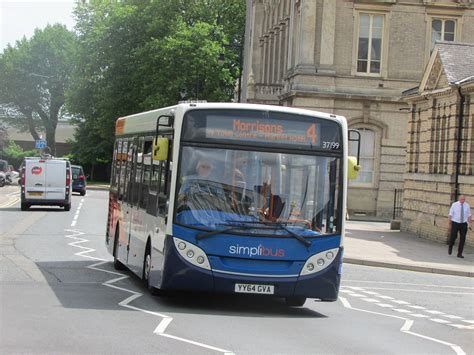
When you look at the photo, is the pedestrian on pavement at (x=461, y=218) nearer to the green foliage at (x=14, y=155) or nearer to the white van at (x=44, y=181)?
the white van at (x=44, y=181)

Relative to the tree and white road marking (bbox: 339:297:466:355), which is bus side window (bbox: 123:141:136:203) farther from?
the tree

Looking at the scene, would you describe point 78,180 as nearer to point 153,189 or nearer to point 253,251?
point 153,189

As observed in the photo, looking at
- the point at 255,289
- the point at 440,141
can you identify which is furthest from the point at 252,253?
the point at 440,141

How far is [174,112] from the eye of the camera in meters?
14.1

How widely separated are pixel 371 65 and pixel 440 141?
15.4 meters

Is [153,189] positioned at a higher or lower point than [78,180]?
higher

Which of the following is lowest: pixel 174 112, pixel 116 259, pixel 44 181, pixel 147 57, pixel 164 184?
pixel 116 259

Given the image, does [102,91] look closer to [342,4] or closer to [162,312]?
[342,4]

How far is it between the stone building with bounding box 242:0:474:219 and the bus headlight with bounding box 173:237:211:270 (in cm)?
3390

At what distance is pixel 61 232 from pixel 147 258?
14198mm

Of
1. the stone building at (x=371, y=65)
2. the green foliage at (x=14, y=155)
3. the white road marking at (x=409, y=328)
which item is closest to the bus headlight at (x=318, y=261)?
the white road marking at (x=409, y=328)

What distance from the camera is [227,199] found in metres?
13.6

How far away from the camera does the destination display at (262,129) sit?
13.8 m

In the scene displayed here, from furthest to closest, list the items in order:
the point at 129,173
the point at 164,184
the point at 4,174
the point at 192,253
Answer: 1. the point at 4,174
2. the point at 129,173
3. the point at 164,184
4. the point at 192,253
